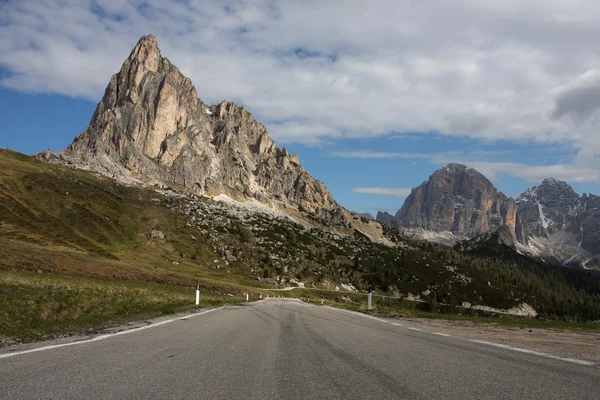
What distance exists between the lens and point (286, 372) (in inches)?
272

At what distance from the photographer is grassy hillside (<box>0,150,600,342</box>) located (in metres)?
19.3

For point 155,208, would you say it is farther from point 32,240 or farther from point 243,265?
point 32,240

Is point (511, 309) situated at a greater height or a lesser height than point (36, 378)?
lesser

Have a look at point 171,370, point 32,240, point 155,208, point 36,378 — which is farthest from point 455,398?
point 155,208

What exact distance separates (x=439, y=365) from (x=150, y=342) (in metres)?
7.02

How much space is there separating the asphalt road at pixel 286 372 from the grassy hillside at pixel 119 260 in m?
4.62

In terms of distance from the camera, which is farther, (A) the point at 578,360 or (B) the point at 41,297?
(B) the point at 41,297

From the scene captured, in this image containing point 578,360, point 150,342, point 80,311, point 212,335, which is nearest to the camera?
point 578,360

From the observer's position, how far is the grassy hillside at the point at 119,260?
63.2ft

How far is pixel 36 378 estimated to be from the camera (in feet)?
19.9

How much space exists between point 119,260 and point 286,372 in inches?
3046

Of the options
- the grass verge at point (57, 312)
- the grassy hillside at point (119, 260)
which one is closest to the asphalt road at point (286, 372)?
the grass verge at point (57, 312)

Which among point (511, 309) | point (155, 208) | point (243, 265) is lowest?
point (511, 309)

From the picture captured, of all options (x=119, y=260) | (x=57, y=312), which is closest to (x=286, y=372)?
(x=57, y=312)
